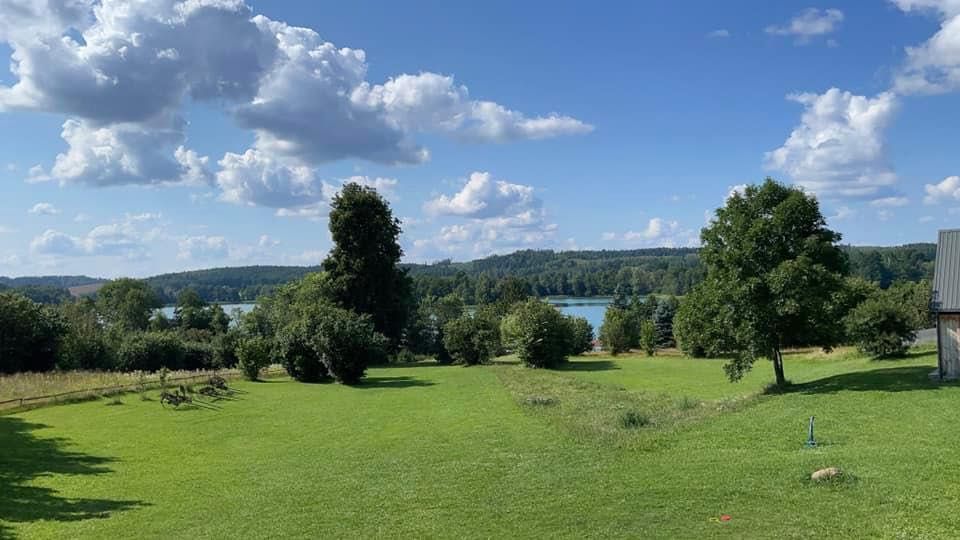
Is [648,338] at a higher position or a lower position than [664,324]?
lower

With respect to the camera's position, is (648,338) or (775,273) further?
(648,338)

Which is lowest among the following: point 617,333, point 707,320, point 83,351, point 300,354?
point 617,333

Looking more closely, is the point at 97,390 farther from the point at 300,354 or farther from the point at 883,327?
the point at 883,327

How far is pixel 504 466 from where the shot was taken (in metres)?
16.2

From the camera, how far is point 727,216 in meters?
27.2

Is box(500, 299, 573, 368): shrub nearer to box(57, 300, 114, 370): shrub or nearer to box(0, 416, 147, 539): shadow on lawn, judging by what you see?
box(0, 416, 147, 539): shadow on lawn

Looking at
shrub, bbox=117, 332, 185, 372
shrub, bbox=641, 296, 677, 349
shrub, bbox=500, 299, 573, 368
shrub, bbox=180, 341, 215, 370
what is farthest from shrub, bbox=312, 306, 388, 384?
shrub, bbox=641, 296, 677, 349

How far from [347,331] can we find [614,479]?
28198 mm

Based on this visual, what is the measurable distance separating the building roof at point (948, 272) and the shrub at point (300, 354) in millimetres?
32174

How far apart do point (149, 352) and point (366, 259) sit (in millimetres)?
19428

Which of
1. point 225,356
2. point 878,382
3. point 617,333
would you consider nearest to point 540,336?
point 617,333

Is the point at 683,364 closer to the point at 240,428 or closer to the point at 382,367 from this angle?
the point at 382,367

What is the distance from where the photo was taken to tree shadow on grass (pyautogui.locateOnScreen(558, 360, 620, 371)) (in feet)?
150

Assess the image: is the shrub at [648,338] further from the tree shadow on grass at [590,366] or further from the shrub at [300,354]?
the shrub at [300,354]
